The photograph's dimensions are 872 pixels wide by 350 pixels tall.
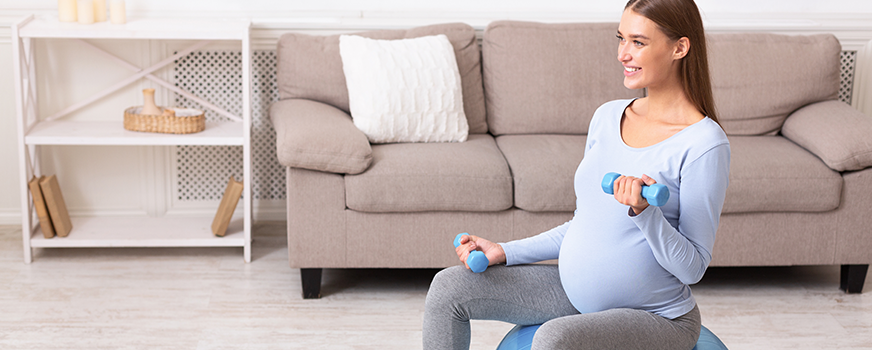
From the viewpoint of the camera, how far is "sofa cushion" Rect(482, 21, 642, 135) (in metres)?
2.55

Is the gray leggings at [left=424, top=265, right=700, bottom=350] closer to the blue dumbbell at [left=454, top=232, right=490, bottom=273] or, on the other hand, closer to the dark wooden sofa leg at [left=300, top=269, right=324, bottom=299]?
the blue dumbbell at [left=454, top=232, right=490, bottom=273]

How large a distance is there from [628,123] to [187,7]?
2002 millimetres

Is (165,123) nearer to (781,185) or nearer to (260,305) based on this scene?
(260,305)

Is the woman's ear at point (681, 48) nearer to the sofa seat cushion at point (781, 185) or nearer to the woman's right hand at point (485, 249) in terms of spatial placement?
the woman's right hand at point (485, 249)

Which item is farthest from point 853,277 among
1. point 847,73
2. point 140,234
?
point 140,234

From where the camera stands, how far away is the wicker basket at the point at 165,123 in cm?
240

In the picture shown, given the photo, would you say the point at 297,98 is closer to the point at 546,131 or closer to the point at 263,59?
the point at 263,59

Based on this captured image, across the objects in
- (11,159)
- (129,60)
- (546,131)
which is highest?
(129,60)

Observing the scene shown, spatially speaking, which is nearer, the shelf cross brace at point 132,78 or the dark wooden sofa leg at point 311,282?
the dark wooden sofa leg at point 311,282

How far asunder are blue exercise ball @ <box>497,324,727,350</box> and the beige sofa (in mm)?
808

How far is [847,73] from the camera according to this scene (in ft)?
9.54

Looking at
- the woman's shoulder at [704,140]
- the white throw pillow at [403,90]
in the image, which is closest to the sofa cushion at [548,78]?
the white throw pillow at [403,90]

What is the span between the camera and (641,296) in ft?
3.92

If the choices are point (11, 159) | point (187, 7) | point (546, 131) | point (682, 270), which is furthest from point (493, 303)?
point (11, 159)
